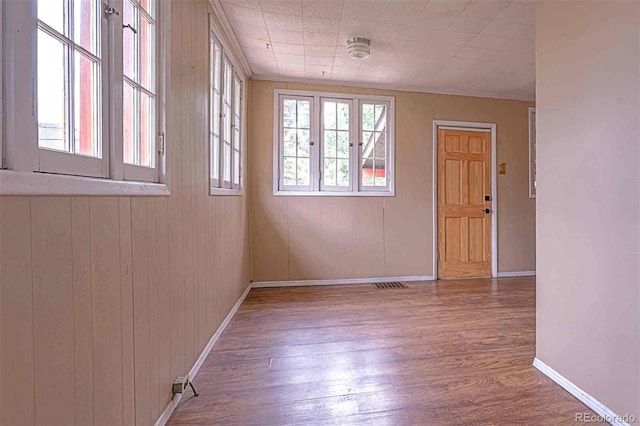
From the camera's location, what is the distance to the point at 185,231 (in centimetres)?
173

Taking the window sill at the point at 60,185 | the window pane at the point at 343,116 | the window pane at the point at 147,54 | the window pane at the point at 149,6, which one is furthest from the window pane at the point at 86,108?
the window pane at the point at 343,116

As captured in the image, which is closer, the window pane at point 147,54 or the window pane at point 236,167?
the window pane at point 147,54

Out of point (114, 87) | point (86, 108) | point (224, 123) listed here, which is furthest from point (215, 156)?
Result: point (86, 108)

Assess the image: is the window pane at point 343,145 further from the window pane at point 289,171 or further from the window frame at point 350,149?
the window pane at point 289,171

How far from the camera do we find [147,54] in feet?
4.46

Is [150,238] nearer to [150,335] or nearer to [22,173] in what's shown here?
[150,335]

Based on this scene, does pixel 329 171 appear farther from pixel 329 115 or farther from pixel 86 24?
pixel 86 24

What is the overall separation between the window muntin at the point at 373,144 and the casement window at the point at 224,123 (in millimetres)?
1566

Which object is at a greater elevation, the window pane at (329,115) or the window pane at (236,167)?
the window pane at (329,115)

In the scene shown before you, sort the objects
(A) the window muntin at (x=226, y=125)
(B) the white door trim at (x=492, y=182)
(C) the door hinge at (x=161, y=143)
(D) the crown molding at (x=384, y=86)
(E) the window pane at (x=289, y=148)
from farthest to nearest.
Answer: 1. (B) the white door trim at (x=492, y=182)
2. (E) the window pane at (x=289, y=148)
3. (D) the crown molding at (x=384, y=86)
4. (A) the window muntin at (x=226, y=125)
5. (C) the door hinge at (x=161, y=143)

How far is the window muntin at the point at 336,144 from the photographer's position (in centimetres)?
387

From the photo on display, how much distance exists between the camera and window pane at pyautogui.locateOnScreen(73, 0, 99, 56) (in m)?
0.92

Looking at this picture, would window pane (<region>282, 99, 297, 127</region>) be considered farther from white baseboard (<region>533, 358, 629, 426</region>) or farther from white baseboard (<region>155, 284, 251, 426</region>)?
white baseboard (<region>533, 358, 629, 426</region>)

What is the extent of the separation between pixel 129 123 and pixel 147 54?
1.24 feet
